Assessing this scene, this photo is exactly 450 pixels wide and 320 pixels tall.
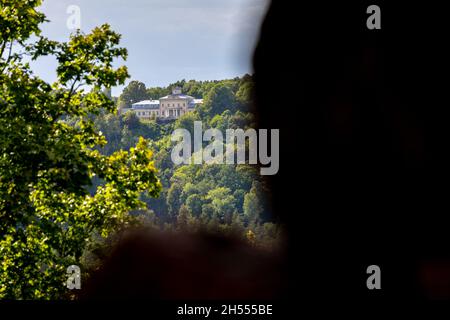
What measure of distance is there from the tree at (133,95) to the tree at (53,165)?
67.5 metres

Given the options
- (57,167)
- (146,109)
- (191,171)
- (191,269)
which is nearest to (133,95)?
(146,109)

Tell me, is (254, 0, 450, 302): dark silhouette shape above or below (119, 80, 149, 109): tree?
below

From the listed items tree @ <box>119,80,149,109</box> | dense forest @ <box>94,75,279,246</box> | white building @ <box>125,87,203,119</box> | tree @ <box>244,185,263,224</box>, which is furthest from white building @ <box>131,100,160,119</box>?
tree @ <box>244,185,263,224</box>

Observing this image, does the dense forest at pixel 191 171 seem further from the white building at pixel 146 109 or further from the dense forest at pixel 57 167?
the dense forest at pixel 57 167

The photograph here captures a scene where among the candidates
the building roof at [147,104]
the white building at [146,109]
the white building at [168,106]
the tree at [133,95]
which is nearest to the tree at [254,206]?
the white building at [168,106]

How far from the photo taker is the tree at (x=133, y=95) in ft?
258

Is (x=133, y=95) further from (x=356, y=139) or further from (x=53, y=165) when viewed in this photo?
(x=356, y=139)

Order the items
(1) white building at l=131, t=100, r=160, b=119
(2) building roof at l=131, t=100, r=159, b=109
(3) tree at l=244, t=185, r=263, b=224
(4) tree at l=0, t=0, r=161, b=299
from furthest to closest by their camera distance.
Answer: (1) white building at l=131, t=100, r=160, b=119 < (2) building roof at l=131, t=100, r=159, b=109 < (4) tree at l=0, t=0, r=161, b=299 < (3) tree at l=244, t=185, r=263, b=224

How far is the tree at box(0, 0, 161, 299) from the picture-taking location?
864cm

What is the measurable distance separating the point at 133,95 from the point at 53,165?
73484 millimetres

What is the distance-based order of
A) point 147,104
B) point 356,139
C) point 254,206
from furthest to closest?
point 147,104 < point 254,206 < point 356,139

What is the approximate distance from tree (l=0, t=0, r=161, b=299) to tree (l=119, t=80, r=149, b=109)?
67508mm

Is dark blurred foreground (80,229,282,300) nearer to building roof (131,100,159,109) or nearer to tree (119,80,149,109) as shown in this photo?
tree (119,80,149,109)

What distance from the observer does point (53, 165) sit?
8.60 m
